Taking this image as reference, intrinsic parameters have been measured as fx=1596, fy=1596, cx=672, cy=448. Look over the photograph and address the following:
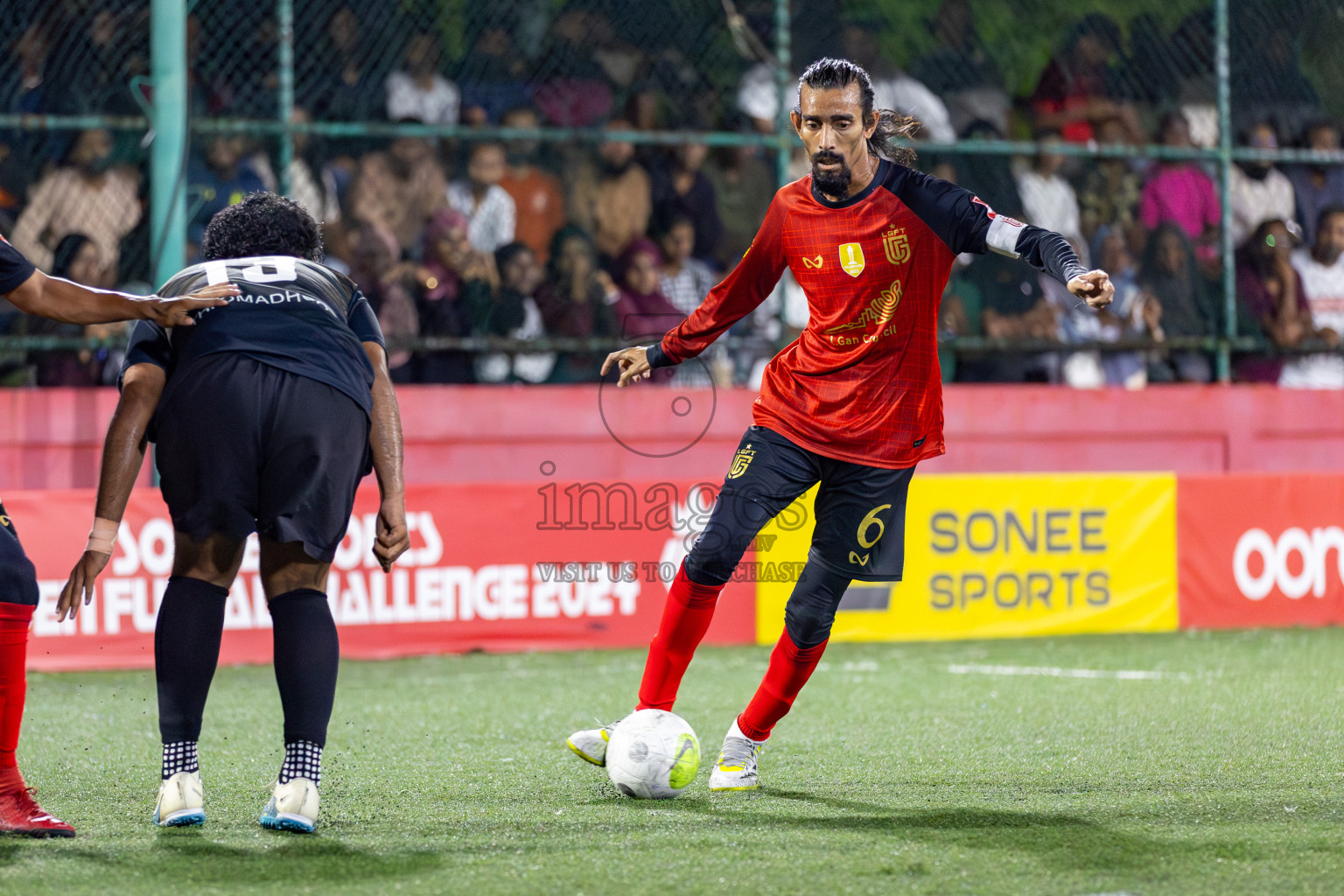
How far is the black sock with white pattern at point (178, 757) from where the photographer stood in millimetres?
3861

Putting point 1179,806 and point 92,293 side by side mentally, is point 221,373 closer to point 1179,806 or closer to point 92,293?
point 92,293

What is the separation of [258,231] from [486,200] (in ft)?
19.5

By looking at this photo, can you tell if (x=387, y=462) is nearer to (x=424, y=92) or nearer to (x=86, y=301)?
(x=86, y=301)

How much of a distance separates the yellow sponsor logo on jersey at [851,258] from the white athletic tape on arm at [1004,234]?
358 mm

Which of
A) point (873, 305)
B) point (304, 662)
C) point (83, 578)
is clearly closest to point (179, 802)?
point (304, 662)

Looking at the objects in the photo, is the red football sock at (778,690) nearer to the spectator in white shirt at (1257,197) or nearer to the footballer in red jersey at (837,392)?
the footballer in red jersey at (837,392)

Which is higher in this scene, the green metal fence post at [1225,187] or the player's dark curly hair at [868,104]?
the green metal fence post at [1225,187]

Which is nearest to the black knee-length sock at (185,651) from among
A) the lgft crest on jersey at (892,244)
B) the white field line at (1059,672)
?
the lgft crest on jersey at (892,244)

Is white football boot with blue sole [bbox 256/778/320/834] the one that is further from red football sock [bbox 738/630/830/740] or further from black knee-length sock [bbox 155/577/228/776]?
red football sock [bbox 738/630/830/740]

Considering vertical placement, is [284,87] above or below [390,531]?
above

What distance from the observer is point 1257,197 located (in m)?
11.4

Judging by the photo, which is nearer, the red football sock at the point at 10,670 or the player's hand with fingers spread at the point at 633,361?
the red football sock at the point at 10,670

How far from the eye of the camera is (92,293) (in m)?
3.86

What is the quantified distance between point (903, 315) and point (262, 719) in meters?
3.24
